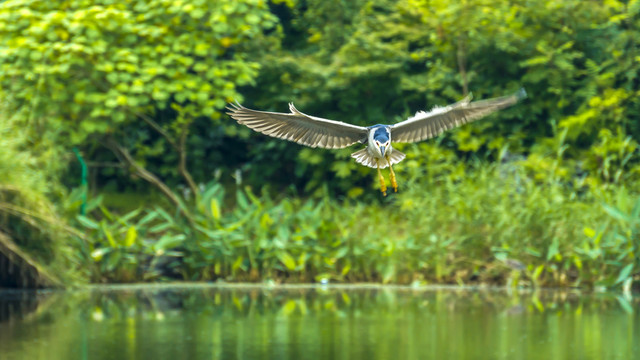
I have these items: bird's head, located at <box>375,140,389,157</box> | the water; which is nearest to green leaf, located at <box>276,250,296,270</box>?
the water

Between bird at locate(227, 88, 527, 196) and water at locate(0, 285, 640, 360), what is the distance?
209cm

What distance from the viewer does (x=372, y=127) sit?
6.46 m

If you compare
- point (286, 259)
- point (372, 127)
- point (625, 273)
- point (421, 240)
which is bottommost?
point (625, 273)

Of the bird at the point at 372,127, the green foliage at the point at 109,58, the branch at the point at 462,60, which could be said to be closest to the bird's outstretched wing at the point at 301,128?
the bird at the point at 372,127

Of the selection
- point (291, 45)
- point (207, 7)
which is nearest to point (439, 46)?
point (291, 45)

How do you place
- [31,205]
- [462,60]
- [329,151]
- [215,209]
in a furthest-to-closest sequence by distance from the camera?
[329,151] → [462,60] → [215,209] → [31,205]

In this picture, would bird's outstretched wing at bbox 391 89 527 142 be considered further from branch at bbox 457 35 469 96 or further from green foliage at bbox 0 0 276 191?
branch at bbox 457 35 469 96

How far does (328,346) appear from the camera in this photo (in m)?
8.57

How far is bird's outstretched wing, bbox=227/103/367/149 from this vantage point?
6.32 meters

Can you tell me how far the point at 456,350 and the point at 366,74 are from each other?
619 cm

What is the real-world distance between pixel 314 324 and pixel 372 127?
3.67m

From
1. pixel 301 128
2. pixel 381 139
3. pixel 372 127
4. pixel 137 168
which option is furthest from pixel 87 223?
pixel 381 139

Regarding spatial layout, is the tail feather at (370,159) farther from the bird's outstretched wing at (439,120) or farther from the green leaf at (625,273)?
the green leaf at (625,273)

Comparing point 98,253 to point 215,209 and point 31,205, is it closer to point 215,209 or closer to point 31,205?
point 31,205
